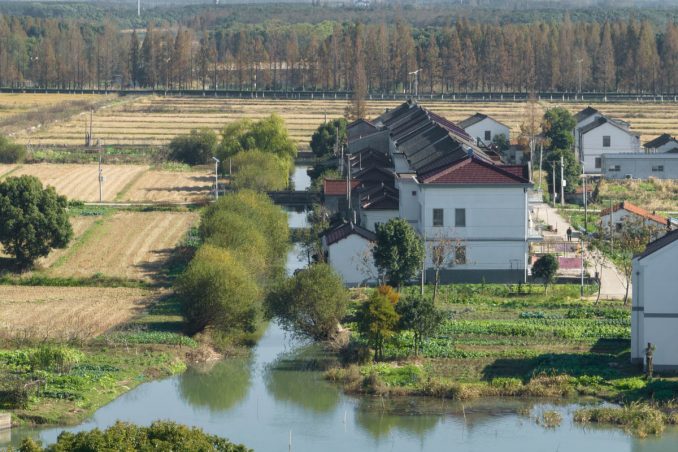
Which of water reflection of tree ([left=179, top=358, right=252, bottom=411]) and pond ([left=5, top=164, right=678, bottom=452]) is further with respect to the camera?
water reflection of tree ([left=179, top=358, right=252, bottom=411])

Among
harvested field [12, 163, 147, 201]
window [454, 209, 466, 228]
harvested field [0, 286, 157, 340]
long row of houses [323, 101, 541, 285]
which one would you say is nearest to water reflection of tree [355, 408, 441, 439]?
harvested field [0, 286, 157, 340]

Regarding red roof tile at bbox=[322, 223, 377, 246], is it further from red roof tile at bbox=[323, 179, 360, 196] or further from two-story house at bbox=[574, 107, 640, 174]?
two-story house at bbox=[574, 107, 640, 174]

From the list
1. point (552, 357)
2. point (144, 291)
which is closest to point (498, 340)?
point (552, 357)

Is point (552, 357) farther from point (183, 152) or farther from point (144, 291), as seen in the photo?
point (183, 152)

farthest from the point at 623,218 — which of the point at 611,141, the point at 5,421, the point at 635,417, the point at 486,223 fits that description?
the point at 5,421

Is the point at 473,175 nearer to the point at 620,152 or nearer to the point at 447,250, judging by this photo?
the point at 447,250

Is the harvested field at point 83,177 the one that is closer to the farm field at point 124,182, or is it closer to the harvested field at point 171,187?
the farm field at point 124,182

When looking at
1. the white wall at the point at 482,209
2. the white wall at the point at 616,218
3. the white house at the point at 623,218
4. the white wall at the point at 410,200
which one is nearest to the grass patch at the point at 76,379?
the white wall at the point at 482,209
